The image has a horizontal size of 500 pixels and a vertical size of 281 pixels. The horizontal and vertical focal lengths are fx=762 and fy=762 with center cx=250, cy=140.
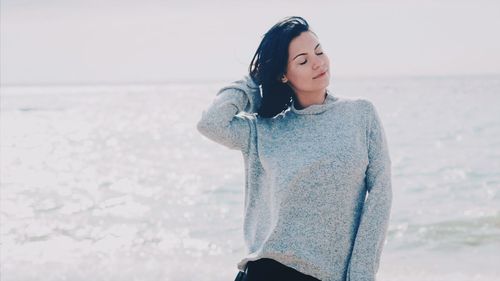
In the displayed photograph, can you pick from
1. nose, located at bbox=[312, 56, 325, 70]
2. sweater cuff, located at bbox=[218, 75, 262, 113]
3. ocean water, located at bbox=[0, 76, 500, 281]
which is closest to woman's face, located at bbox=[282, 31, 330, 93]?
nose, located at bbox=[312, 56, 325, 70]

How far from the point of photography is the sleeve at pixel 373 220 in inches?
111

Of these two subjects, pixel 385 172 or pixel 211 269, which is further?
pixel 211 269

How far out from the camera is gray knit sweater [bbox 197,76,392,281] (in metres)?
2.84

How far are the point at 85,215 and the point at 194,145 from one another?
935 cm

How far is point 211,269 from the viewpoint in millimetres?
7281

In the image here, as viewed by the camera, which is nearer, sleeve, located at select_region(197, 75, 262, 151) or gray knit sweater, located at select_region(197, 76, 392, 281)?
gray knit sweater, located at select_region(197, 76, 392, 281)

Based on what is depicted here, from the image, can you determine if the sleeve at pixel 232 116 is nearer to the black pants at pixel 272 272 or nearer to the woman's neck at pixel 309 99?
the woman's neck at pixel 309 99

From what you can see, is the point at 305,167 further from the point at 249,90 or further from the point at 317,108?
the point at 249,90

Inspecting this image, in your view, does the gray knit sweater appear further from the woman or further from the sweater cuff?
the sweater cuff

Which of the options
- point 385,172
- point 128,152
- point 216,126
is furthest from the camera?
point 128,152

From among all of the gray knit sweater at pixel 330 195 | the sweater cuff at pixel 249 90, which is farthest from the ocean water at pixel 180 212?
the gray knit sweater at pixel 330 195

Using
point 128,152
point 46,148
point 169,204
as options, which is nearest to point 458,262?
point 169,204

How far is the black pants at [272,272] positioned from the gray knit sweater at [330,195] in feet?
0.09

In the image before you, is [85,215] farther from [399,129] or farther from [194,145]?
[399,129]
